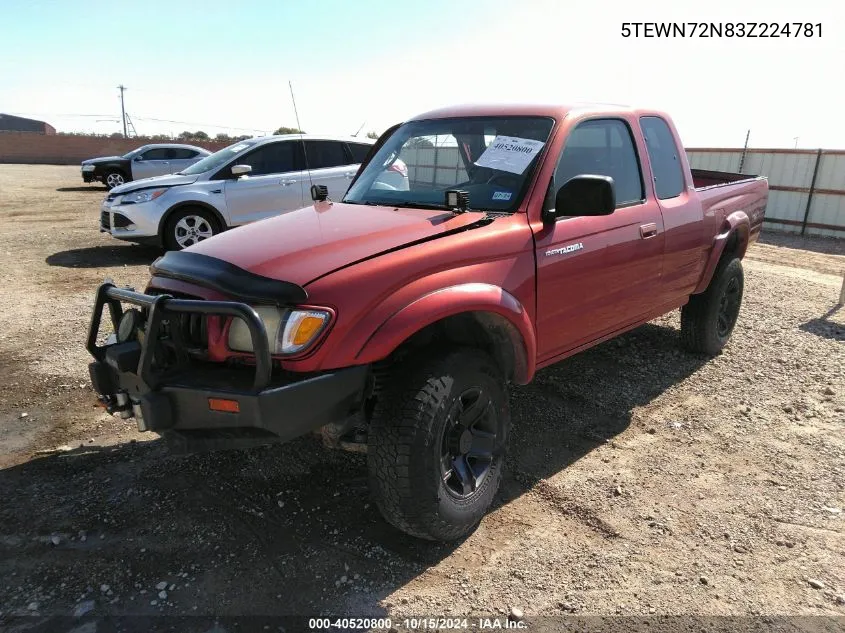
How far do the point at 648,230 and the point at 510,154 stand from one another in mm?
1122

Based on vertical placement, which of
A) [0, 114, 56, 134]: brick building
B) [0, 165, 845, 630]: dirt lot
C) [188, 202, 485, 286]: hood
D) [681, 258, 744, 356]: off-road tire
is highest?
[0, 114, 56, 134]: brick building

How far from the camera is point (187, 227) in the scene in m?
8.51

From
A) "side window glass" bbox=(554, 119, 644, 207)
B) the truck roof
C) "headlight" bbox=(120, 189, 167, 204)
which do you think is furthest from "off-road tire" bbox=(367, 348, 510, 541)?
"headlight" bbox=(120, 189, 167, 204)

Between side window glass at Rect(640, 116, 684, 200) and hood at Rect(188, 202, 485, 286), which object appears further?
side window glass at Rect(640, 116, 684, 200)

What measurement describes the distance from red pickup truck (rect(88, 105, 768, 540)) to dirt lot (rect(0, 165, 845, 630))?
13.5 inches

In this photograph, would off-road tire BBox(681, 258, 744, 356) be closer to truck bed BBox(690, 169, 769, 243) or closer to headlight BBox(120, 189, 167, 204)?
truck bed BBox(690, 169, 769, 243)

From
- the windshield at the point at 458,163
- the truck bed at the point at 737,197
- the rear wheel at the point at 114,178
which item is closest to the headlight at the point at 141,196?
the windshield at the point at 458,163

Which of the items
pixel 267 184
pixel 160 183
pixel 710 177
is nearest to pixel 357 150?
pixel 267 184

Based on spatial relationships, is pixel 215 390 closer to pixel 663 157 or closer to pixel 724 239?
pixel 663 157

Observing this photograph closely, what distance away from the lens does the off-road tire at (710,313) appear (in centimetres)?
495

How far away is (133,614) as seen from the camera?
2381 millimetres

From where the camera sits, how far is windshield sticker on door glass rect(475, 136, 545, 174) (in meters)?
3.24

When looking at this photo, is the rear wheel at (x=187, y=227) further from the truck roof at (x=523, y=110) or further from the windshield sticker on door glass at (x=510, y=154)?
the windshield sticker on door glass at (x=510, y=154)

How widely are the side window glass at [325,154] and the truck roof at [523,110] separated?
5.24 m
